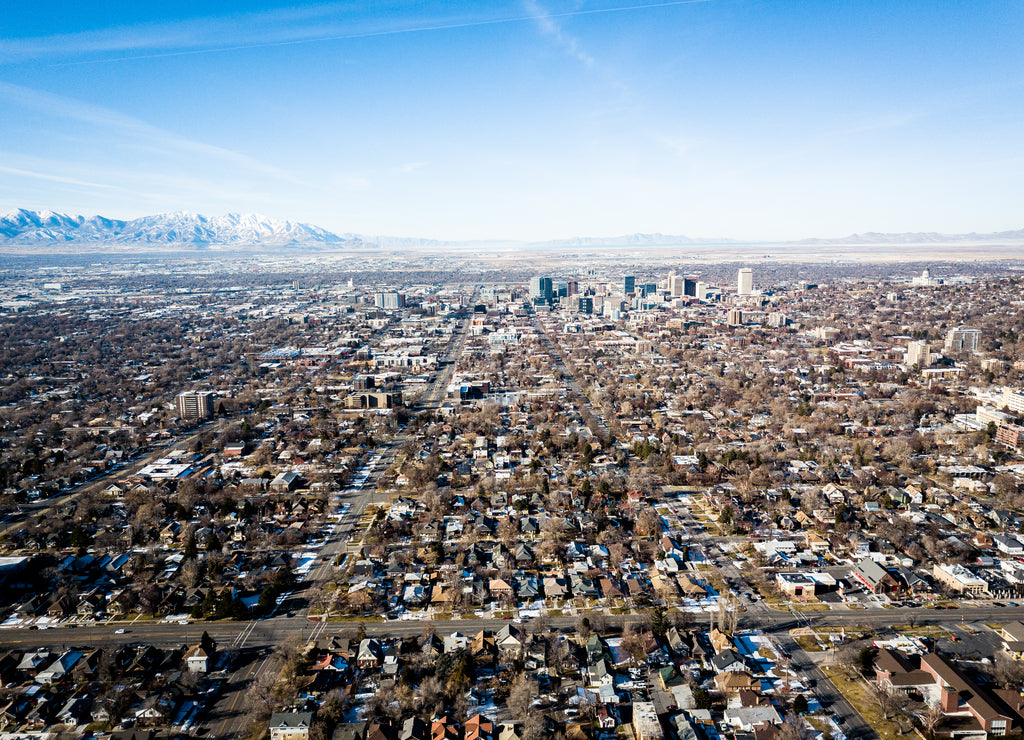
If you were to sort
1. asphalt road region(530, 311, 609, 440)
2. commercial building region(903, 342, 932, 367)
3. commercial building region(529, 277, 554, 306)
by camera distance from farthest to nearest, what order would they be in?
1. commercial building region(529, 277, 554, 306)
2. commercial building region(903, 342, 932, 367)
3. asphalt road region(530, 311, 609, 440)

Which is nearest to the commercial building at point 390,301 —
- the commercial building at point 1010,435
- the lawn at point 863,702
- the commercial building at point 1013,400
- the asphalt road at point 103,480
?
the asphalt road at point 103,480

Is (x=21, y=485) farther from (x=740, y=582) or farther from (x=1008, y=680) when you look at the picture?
(x=1008, y=680)

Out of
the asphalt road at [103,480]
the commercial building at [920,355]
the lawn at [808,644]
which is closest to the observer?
the lawn at [808,644]

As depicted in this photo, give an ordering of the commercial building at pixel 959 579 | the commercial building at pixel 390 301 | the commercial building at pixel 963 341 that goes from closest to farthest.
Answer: the commercial building at pixel 959 579 → the commercial building at pixel 963 341 → the commercial building at pixel 390 301

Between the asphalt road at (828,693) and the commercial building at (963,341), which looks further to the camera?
the commercial building at (963,341)

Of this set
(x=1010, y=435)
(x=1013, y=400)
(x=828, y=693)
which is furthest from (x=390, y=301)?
(x=828, y=693)

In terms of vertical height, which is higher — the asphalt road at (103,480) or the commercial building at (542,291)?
the commercial building at (542,291)

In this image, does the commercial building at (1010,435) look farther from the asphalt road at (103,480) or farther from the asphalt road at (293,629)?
the asphalt road at (103,480)

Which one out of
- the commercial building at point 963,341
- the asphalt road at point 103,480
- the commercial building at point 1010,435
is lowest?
the asphalt road at point 103,480

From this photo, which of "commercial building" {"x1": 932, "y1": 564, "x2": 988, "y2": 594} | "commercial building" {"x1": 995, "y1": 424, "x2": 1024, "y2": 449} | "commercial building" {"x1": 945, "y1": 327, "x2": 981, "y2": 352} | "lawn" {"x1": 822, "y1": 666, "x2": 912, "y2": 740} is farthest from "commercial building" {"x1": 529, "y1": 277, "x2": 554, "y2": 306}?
"lawn" {"x1": 822, "y1": 666, "x2": 912, "y2": 740}

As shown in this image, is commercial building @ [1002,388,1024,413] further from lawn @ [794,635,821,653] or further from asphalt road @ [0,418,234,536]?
asphalt road @ [0,418,234,536]

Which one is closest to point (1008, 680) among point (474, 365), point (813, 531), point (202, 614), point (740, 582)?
point (740, 582)
